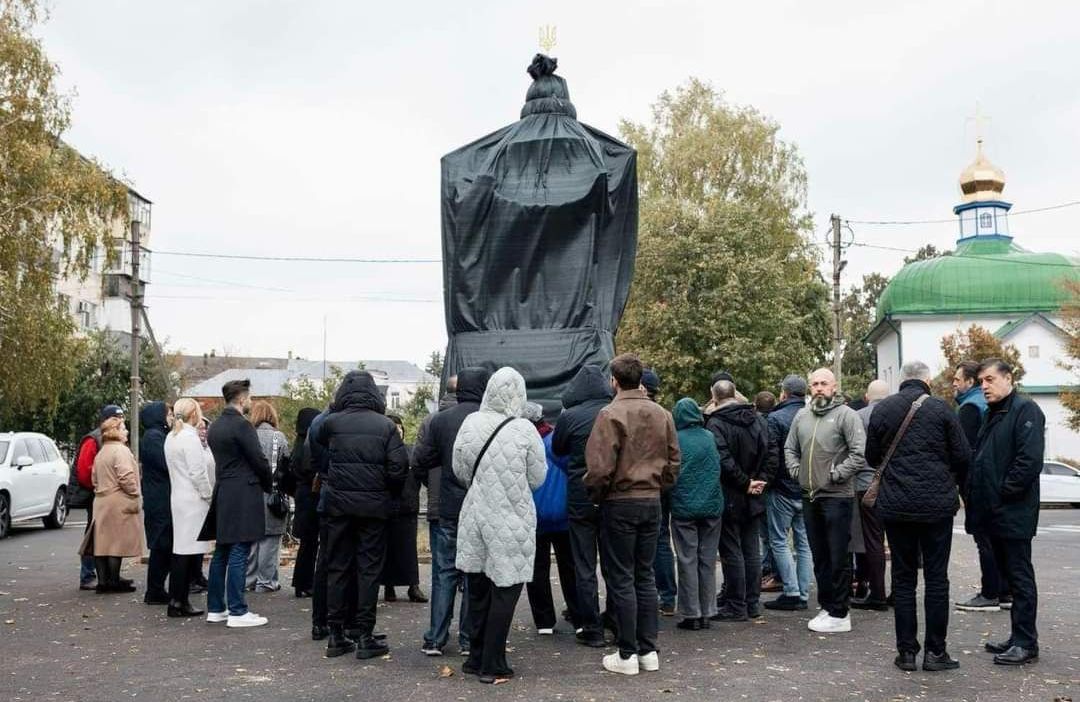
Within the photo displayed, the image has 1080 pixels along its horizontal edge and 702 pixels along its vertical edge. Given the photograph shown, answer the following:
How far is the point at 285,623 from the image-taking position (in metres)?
8.38

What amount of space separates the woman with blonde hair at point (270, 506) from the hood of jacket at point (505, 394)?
3.43 m

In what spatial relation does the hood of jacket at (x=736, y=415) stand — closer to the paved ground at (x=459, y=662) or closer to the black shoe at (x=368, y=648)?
the paved ground at (x=459, y=662)

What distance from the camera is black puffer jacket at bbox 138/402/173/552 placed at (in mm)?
9305

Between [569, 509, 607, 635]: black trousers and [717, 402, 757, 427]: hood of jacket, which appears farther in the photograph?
[717, 402, 757, 427]: hood of jacket

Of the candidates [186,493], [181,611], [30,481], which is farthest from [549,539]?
[30,481]

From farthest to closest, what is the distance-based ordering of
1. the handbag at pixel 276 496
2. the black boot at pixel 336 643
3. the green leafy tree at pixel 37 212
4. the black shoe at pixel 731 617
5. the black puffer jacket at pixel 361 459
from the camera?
the green leafy tree at pixel 37 212
the handbag at pixel 276 496
the black shoe at pixel 731 617
the black boot at pixel 336 643
the black puffer jacket at pixel 361 459

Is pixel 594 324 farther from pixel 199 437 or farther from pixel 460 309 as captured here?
pixel 199 437

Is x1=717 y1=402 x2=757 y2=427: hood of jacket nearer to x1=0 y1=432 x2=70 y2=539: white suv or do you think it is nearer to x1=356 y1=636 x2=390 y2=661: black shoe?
x1=356 y1=636 x2=390 y2=661: black shoe

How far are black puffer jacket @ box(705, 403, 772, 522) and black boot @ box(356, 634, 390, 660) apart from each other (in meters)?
2.82

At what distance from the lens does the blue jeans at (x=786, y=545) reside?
8964 mm

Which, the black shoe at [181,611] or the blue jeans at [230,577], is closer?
the blue jeans at [230,577]

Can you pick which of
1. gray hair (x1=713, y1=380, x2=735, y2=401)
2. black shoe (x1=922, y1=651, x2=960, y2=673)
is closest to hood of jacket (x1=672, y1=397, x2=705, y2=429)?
gray hair (x1=713, y1=380, x2=735, y2=401)

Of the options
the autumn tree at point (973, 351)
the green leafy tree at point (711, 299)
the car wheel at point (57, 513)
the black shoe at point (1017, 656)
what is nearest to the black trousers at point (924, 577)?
the black shoe at point (1017, 656)

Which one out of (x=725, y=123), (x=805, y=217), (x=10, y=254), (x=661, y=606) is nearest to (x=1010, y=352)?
(x=805, y=217)
